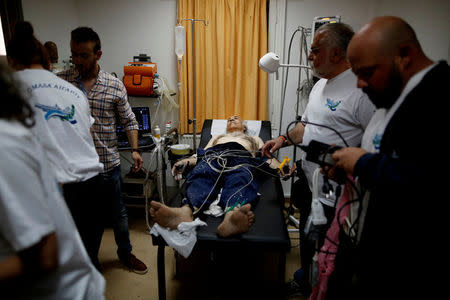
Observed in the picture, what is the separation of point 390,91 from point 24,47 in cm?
139

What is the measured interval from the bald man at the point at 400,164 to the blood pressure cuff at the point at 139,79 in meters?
2.27

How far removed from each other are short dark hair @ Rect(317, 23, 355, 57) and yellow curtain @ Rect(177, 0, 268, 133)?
155 centimetres

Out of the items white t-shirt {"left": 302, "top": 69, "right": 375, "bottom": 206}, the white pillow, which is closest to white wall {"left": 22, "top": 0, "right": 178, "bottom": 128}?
the white pillow

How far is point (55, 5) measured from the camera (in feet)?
9.26

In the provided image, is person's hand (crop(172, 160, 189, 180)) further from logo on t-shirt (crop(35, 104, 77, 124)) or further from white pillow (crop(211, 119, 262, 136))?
logo on t-shirt (crop(35, 104, 77, 124))

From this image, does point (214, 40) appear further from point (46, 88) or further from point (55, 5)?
point (46, 88)

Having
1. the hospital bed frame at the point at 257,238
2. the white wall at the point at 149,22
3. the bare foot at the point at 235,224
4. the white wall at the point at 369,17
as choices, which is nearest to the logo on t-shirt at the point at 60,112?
the hospital bed frame at the point at 257,238

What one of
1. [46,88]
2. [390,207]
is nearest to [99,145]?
[46,88]

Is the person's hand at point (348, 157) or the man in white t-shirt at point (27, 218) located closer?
the man in white t-shirt at point (27, 218)

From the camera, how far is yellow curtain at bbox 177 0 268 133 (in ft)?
9.65

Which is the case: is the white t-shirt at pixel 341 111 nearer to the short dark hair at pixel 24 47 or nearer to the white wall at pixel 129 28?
the short dark hair at pixel 24 47

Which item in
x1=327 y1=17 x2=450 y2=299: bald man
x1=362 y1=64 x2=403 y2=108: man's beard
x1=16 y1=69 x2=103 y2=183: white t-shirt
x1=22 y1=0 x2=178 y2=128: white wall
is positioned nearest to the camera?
x1=327 y1=17 x2=450 y2=299: bald man

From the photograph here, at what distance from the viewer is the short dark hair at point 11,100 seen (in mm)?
578

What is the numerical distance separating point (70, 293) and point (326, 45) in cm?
152
